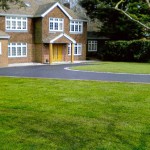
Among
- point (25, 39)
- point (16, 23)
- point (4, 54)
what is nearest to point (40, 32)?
point (25, 39)

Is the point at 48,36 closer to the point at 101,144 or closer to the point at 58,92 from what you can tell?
the point at 58,92

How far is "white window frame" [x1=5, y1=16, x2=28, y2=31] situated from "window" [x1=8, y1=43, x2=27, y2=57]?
182 centimetres

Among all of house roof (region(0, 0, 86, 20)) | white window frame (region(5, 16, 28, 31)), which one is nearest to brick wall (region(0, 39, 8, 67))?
white window frame (region(5, 16, 28, 31))

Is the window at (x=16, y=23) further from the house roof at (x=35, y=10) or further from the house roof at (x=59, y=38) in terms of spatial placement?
the house roof at (x=59, y=38)

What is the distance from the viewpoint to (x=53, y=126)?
896 cm

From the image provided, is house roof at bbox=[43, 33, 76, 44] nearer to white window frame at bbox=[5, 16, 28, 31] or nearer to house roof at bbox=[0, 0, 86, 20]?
house roof at bbox=[0, 0, 86, 20]

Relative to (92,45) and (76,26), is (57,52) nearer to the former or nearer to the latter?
(76,26)

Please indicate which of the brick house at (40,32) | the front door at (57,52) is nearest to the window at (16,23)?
the brick house at (40,32)

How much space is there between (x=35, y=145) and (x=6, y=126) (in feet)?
6.14

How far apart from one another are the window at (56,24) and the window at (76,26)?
6.75ft

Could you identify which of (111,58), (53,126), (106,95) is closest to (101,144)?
(53,126)

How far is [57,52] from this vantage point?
41.8 meters

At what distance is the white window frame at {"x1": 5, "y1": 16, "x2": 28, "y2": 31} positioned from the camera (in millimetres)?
37406

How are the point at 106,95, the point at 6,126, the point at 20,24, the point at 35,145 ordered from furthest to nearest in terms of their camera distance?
the point at 20,24
the point at 106,95
the point at 6,126
the point at 35,145
